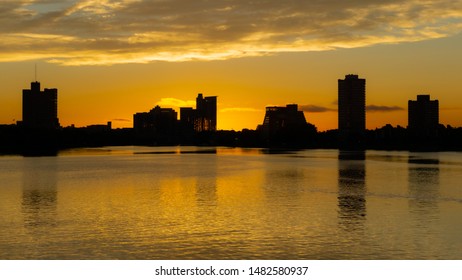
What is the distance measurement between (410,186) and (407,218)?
26.5 m

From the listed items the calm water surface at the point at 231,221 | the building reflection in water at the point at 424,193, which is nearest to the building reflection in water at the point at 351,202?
the calm water surface at the point at 231,221

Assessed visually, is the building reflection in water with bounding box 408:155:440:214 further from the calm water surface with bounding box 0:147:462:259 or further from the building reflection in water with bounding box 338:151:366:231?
the building reflection in water with bounding box 338:151:366:231

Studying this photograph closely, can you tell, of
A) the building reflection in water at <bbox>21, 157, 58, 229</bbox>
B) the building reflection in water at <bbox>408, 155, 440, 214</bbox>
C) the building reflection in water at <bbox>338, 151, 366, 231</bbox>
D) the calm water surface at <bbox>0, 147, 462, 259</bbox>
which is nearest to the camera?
the calm water surface at <bbox>0, 147, 462, 259</bbox>

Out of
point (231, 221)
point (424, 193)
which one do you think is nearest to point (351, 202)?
point (424, 193)

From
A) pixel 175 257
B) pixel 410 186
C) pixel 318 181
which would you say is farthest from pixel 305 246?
pixel 318 181

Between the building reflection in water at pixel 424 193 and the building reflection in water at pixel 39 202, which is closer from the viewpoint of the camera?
the building reflection in water at pixel 39 202

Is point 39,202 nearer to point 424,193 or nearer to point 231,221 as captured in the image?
point 231,221

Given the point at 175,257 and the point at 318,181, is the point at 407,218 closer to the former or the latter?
the point at 175,257

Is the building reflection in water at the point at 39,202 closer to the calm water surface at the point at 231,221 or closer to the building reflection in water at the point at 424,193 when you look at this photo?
the calm water surface at the point at 231,221

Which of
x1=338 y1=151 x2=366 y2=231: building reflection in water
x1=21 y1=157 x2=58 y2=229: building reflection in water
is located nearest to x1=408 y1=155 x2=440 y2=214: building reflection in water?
x1=338 y1=151 x2=366 y2=231: building reflection in water

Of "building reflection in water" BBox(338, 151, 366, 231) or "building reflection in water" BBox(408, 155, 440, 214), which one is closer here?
"building reflection in water" BBox(338, 151, 366, 231)

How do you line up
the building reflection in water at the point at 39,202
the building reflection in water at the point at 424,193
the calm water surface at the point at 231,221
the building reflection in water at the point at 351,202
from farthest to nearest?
the building reflection in water at the point at 424,193 < the building reflection in water at the point at 351,202 < the building reflection in water at the point at 39,202 < the calm water surface at the point at 231,221

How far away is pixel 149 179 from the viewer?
258 ft

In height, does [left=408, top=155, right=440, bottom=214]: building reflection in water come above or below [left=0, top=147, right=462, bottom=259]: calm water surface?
above
